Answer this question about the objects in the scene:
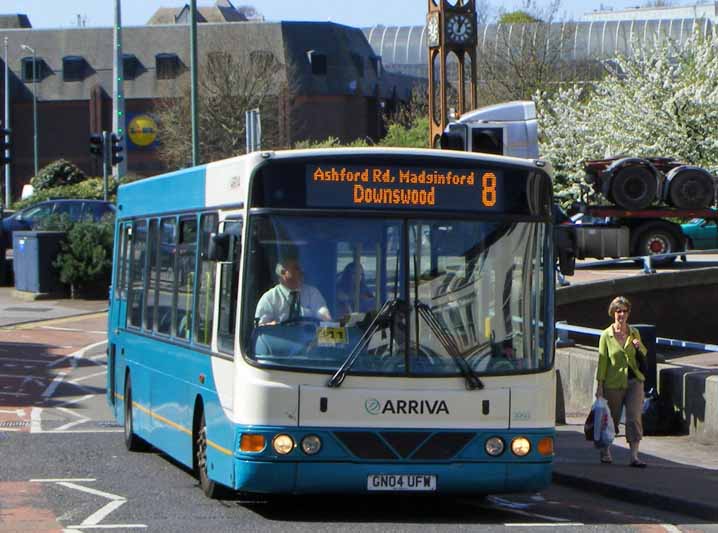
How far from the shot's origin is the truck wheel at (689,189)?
110 ft

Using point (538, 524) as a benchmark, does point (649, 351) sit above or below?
above

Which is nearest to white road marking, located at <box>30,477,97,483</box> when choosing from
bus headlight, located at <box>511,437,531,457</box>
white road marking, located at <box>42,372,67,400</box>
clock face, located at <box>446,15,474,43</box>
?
bus headlight, located at <box>511,437,531,457</box>

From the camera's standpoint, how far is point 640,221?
34.1 metres

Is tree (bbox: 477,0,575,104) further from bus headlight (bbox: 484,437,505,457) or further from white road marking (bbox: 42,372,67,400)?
bus headlight (bbox: 484,437,505,457)

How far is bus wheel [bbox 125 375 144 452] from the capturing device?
13538mm

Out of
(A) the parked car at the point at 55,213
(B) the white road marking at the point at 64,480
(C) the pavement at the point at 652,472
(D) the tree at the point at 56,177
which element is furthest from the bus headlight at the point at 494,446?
(D) the tree at the point at 56,177

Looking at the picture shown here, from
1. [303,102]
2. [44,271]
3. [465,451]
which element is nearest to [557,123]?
[44,271]

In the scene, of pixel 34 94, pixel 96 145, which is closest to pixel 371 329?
pixel 96 145

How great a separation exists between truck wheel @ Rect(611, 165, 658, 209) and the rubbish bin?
1294cm

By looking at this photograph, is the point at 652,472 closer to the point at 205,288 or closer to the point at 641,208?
the point at 205,288

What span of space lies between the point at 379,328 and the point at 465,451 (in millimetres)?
1005

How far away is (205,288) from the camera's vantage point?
34.5 ft

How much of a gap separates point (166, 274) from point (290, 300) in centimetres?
287

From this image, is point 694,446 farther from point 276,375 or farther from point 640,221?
point 640,221
